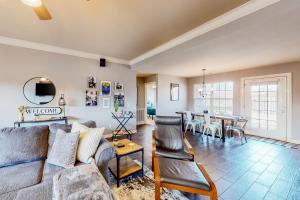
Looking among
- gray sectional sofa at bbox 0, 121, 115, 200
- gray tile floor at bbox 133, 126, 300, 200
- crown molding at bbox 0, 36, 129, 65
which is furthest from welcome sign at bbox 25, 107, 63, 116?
gray tile floor at bbox 133, 126, 300, 200

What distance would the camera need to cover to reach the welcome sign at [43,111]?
3250 mm

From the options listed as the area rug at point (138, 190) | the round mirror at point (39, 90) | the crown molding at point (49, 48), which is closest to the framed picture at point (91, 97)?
the round mirror at point (39, 90)

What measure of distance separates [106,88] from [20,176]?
3.05 metres

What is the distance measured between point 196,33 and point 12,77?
161 inches

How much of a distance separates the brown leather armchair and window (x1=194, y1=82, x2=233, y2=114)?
11.3ft

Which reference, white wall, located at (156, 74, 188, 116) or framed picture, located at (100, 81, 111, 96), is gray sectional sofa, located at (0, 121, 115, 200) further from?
white wall, located at (156, 74, 188, 116)

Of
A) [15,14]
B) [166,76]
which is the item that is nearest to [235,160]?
[166,76]

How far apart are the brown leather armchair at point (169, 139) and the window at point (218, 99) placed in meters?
3.44

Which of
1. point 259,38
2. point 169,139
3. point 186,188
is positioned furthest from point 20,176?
point 259,38

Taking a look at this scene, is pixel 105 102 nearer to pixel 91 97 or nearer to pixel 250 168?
pixel 91 97

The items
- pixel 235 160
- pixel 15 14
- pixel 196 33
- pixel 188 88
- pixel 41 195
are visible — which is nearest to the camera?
pixel 41 195

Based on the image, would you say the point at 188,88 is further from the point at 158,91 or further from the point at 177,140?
the point at 177,140

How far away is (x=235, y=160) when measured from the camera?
2.85 meters

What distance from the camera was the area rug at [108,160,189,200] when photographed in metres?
1.73
